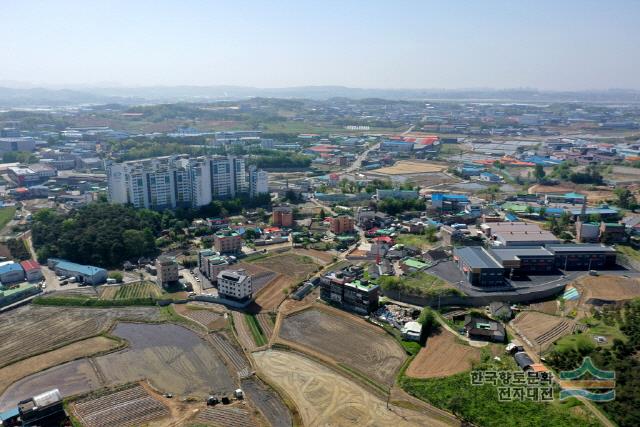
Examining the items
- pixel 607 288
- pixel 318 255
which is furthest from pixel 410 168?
pixel 607 288

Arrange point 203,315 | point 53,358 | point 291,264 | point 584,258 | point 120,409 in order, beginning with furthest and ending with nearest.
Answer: point 291,264
point 584,258
point 203,315
point 53,358
point 120,409

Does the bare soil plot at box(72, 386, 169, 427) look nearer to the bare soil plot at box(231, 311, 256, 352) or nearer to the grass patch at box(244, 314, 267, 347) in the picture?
the bare soil plot at box(231, 311, 256, 352)

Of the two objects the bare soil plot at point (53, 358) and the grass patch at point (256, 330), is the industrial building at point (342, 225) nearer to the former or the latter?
the grass patch at point (256, 330)

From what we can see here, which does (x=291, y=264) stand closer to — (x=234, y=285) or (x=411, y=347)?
(x=234, y=285)

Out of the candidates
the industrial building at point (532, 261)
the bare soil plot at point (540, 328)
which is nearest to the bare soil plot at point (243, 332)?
the bare soil plot at point (540, 328)

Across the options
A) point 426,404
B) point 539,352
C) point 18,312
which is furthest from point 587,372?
point 18,312

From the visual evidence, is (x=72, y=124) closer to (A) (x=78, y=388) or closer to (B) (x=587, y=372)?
(A) (x=78, y=388)
